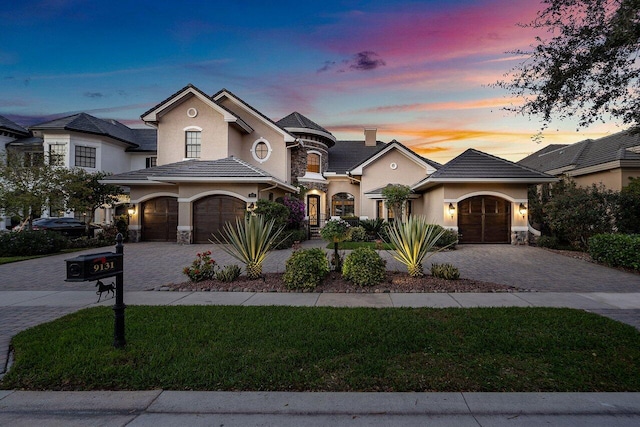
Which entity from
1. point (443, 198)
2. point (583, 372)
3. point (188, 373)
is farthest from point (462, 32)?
point (188, 373)

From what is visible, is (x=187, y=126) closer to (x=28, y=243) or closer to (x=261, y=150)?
(x=261, y=150)

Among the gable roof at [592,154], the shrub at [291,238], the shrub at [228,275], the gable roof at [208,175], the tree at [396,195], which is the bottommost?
the shrub at [228,275]

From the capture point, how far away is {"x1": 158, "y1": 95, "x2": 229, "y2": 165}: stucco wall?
19984 millimetres

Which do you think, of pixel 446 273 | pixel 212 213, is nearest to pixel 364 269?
pixel 446 273

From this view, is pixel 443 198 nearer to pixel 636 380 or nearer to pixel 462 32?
pixel 462 32

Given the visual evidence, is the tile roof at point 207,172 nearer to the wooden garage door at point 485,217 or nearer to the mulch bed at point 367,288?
the mulch bed at point 367,288

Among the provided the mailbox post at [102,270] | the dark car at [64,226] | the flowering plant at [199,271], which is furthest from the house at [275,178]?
the mailbox post at [102,270]

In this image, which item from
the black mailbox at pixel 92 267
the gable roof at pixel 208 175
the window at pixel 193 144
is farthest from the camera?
the window at pixel 193 144

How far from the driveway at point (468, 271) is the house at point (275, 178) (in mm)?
3700

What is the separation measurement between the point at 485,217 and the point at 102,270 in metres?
17.9

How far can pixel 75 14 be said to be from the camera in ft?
39.4

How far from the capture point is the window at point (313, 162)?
24.6m

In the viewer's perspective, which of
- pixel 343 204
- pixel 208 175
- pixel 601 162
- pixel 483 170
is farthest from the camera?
pixel 343 204

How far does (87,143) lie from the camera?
82.3ft
